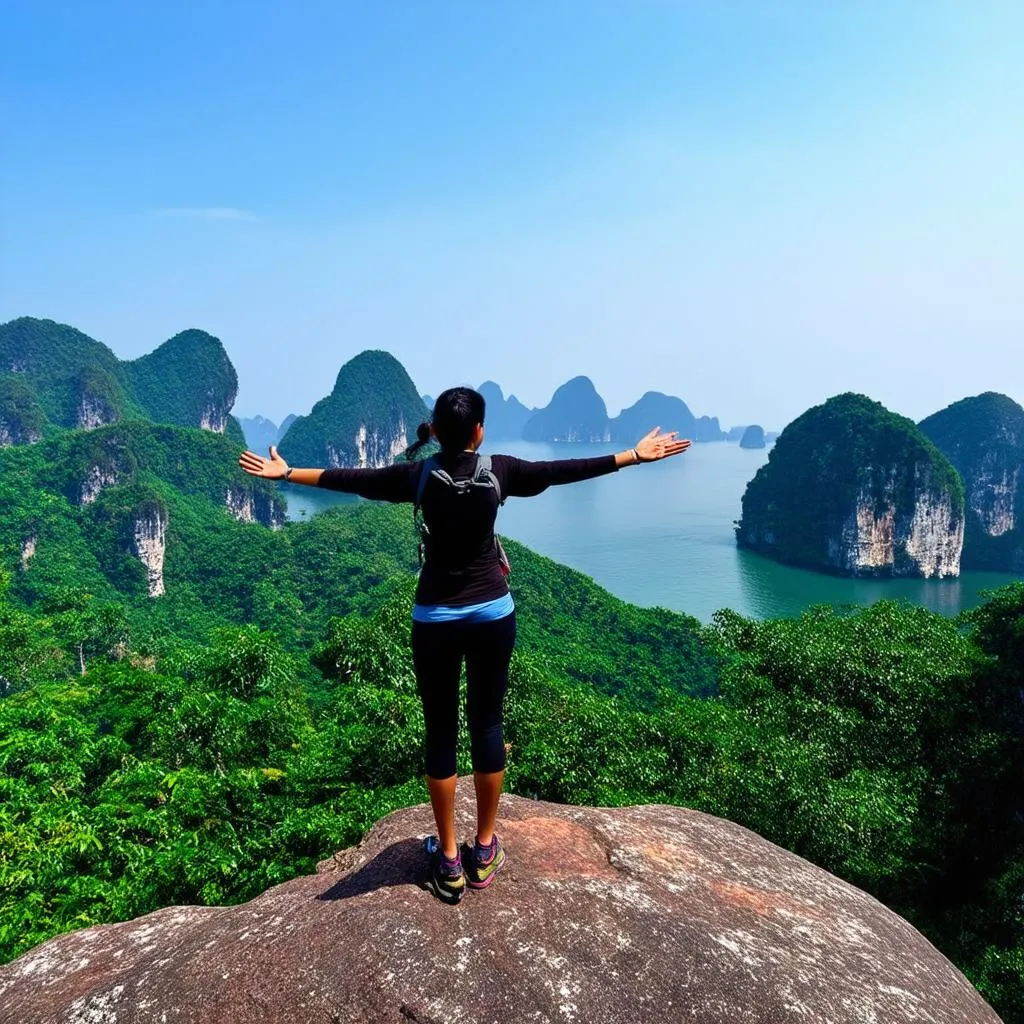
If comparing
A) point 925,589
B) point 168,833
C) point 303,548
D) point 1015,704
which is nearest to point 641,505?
point 925,589

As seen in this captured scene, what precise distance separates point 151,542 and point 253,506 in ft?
101

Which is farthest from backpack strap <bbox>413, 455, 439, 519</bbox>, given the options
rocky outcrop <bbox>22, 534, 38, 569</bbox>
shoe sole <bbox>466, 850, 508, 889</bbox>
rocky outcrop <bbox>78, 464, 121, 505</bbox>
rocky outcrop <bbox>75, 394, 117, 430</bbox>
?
rocky outcrop <bbox>75, 394, 117, 430</bbox>

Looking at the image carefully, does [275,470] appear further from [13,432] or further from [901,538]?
[13,432]

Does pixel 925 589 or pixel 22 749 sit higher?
pixel 22 749

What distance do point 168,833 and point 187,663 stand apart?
1016 cm

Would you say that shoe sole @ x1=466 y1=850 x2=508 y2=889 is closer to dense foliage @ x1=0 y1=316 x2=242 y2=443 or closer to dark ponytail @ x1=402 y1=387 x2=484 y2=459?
dark ponytail @ x1=402 y1=387 x2=484 y2=459

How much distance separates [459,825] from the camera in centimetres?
402

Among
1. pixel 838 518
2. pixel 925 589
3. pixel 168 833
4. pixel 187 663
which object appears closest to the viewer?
pixel 168 833

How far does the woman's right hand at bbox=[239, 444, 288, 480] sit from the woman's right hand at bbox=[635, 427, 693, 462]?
5.18 ft

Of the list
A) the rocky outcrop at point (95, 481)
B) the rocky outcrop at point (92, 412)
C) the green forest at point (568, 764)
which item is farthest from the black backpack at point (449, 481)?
the rocky outcrop at point (92, 412)

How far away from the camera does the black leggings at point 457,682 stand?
9.37 feet

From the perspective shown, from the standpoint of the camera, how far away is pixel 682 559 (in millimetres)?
72875

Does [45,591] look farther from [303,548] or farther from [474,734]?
[474,734]

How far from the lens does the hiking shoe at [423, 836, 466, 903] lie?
3.10m
